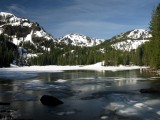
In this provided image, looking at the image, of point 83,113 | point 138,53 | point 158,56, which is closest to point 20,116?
point 83,113

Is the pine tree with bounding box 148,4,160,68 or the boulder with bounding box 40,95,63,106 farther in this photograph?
the pine tree with bounding box 148,4,160,68

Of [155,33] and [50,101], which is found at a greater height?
[155,33]

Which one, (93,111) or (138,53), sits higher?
(138,53)

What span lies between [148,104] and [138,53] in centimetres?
16006

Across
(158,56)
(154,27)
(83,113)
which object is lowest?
(83,113)

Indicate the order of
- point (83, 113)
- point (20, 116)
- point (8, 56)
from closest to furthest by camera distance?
point (20, 116)
point (83, 113)
point (8, 56)

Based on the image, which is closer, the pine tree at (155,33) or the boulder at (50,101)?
the boulder at (50,101)

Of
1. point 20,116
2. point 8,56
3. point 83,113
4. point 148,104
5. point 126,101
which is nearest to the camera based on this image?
point 20,116

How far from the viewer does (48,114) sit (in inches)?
899

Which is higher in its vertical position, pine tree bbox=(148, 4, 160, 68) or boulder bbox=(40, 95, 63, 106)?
pine tree bbox=(148, 4, 160, 68)

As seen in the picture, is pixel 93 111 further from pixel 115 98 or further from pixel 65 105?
pixel 115 98

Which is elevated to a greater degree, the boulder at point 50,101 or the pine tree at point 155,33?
the pine tree at point 155,33

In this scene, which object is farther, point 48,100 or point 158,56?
point 158,56

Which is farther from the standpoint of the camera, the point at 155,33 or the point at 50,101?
the point at 155,33
